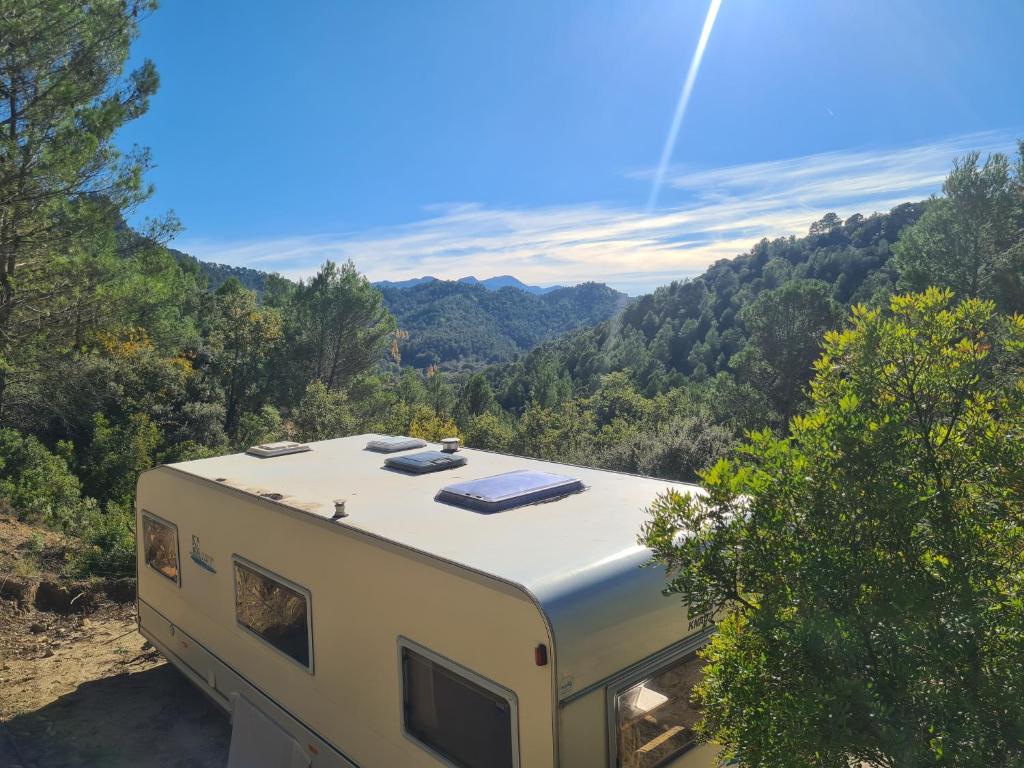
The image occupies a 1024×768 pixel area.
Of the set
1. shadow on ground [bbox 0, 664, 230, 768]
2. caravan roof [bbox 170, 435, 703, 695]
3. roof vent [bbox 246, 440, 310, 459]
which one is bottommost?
shadow on ground [bbox 0, 664, 230, 768]

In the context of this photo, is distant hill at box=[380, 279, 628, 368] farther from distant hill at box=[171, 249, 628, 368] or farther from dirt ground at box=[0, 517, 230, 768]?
dirt ground at box=[0, 517, 230, 768]

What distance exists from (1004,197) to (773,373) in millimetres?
9485

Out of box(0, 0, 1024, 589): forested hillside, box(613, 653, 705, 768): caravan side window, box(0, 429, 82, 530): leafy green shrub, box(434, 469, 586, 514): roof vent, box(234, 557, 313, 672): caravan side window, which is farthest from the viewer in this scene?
box(0, 429, 82, 530): leafy green shrub

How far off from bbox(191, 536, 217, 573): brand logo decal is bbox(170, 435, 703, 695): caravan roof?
0.58 m

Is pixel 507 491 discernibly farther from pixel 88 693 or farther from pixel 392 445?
pixel 88 693

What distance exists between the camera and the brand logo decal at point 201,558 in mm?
A: 5156

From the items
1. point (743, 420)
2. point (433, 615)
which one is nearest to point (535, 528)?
point (433, 615)

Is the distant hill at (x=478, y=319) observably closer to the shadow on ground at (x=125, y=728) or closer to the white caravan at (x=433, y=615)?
the shadow on ground at (x=125, y=728)

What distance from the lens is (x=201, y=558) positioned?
5297 millimetres

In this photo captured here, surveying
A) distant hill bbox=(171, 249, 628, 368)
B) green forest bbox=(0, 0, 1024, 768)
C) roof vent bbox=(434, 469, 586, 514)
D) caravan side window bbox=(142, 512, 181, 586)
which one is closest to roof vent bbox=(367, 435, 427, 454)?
roof vent bbox=(434, 469, 586, 514)

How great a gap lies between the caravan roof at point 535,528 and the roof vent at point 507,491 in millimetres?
52

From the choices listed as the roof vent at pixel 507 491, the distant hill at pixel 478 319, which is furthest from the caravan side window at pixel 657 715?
the distant hill at pixel 478 319

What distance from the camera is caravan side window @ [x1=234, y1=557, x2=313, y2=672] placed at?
4.17 meters

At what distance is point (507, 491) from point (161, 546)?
12.2ft
